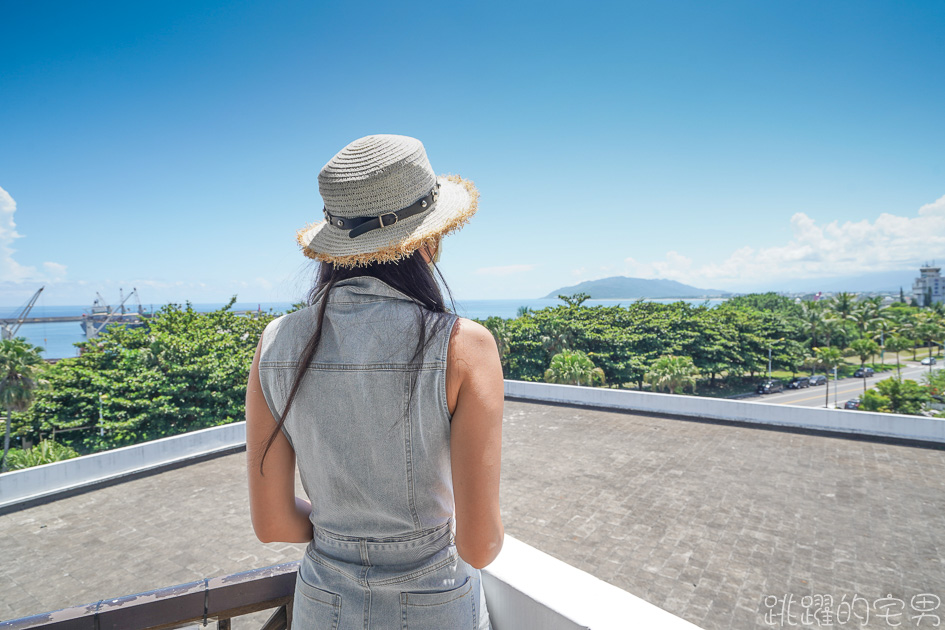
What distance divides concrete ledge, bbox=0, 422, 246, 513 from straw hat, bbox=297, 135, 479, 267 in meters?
7.59

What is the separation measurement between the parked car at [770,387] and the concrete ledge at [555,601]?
44.4 metres

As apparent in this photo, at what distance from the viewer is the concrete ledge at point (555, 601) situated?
1.28 metres

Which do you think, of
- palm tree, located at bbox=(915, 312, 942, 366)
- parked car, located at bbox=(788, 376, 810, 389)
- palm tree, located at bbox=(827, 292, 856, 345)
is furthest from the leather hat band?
palm tree, located at bbox=(915, 312, 942, 366)

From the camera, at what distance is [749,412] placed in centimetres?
862

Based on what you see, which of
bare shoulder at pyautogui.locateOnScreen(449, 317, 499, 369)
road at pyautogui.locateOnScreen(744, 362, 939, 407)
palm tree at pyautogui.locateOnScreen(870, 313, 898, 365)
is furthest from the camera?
palm tree at pyautogui.locateOnScreen(870, 313, 898, 365)

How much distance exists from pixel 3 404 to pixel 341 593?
59.7 feet

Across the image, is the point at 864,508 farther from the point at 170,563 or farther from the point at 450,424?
the point at 170,563

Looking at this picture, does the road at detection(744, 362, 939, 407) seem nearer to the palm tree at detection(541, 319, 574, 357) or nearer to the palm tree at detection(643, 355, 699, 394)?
the palm tree at detection(643, 355, 699, 394)

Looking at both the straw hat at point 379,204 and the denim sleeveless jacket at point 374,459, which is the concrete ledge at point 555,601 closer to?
the denim sleeveless jacket at point 374,459

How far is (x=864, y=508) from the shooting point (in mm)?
5531

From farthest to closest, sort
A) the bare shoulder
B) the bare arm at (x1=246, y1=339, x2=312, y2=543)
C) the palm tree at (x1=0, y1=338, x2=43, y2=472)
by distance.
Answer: the palm tree at (x1=0, y1=338, x2=43, y2=472)
the bare arm at (x1=246, y1=339, x2=312, y2=543)
the bare shoulder

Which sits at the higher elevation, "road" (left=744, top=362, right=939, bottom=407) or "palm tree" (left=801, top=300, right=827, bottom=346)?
"palm tree" (left=801, top=300, right=827, bottom=346)

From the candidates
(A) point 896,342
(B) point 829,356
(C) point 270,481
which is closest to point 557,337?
(C) point 270,481

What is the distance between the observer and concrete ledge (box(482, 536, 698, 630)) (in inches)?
50.3
